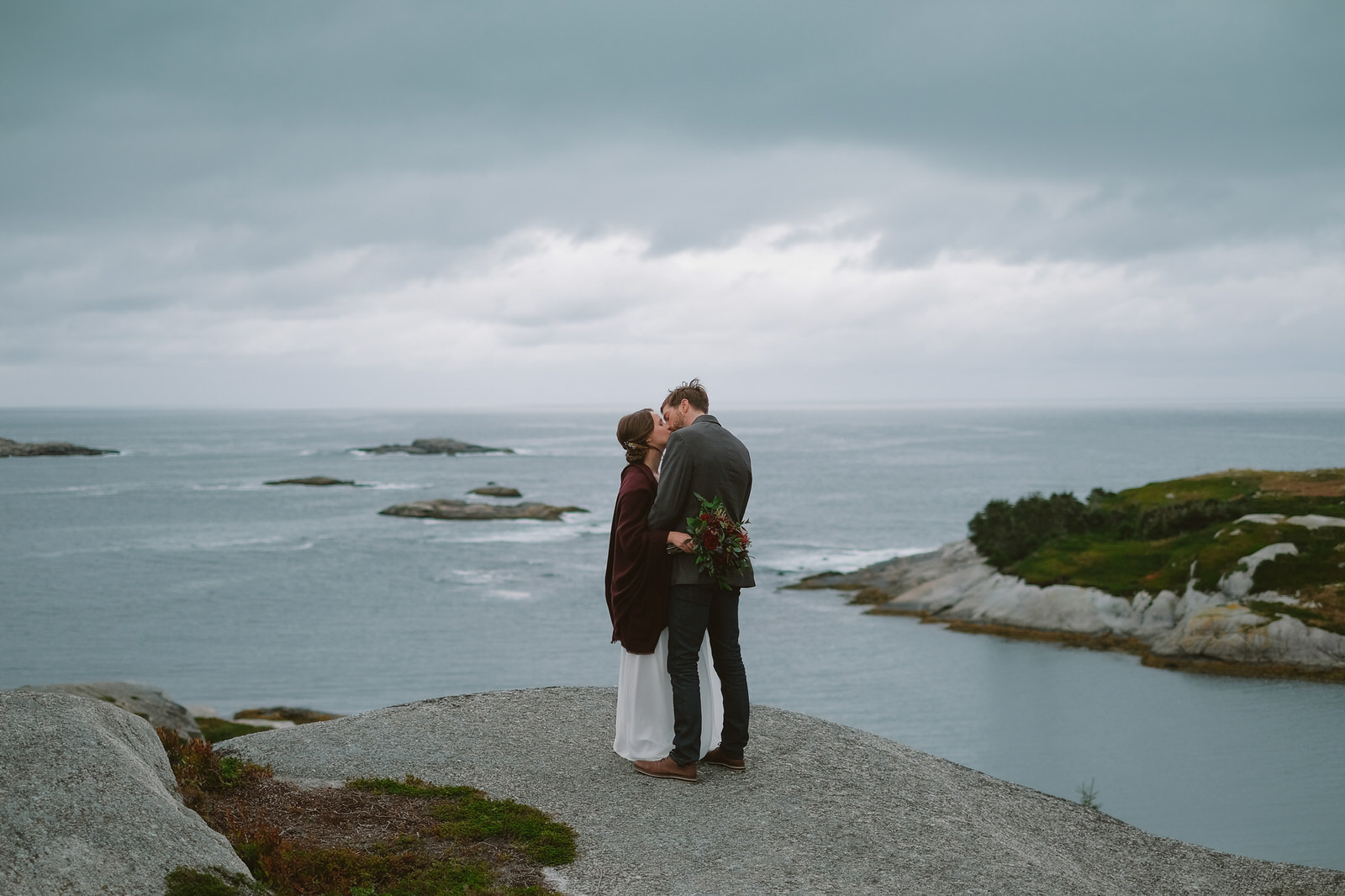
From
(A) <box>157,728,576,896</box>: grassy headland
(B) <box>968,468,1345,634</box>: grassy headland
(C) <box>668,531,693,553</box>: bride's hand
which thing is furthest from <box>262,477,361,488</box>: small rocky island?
(C) <box>668,531,693,553</box>: bride's hand

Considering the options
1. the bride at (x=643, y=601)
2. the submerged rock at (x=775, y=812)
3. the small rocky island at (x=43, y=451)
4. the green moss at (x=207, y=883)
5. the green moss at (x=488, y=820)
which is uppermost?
the bride at (x=643, y=601)

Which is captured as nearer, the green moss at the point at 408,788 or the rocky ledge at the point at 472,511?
the green moss at the point at 408,788

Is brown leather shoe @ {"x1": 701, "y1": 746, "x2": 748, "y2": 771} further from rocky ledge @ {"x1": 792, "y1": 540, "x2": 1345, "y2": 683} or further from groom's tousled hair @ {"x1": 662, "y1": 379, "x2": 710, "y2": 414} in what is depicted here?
rocky ledge @ {"x1": 792, "y1": 540, "x2": 1345, "y2": 683}

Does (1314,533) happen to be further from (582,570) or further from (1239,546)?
(582,570)

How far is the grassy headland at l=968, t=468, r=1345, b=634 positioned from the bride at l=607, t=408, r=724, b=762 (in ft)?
97.9

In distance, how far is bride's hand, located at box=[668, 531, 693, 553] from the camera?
8.60m

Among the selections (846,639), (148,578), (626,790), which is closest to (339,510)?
(148,578)

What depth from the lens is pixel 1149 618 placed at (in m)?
37.2

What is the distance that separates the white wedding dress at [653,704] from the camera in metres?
9.18

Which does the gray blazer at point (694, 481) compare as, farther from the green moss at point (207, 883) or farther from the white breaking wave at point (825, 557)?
the white breaking wave at point (825, 557)

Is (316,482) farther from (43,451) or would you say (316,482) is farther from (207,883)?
(207,883)

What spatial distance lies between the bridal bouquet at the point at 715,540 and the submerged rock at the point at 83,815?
4.10 meters

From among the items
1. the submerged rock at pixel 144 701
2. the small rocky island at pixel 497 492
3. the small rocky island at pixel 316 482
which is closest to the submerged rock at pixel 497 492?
the small rocky island at pixel 497 492

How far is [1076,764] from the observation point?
29.0m
